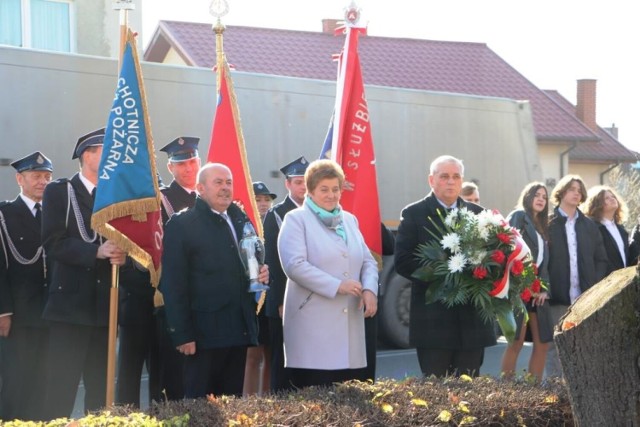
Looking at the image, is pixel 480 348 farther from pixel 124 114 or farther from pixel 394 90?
pixel 394 90

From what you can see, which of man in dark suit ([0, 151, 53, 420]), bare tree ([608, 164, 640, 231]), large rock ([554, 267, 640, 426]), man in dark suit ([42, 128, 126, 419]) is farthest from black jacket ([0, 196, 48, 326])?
bare tree ([608, 164, 640, 231])

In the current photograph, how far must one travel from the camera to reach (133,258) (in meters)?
6.89

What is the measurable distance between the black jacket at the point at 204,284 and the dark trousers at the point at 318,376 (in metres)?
0.35

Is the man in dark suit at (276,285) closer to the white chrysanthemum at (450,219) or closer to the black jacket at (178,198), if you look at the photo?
the black jacket at (178,198)

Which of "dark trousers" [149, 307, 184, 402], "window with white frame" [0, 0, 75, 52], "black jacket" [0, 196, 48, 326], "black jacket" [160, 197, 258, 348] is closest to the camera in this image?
"black jacket" [160, 197, 258, 348]

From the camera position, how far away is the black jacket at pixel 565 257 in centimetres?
906

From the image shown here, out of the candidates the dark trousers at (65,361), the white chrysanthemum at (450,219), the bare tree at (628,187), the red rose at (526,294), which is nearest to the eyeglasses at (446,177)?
the white chrysanthemum at (450,219)

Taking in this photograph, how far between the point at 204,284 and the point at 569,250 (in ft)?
12.8

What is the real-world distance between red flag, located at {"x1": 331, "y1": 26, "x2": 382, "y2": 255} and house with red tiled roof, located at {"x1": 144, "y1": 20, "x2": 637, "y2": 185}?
679 inches

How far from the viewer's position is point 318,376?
6473 millimetres

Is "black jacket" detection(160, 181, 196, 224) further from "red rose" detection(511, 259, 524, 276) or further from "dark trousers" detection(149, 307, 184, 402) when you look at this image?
"red rose" detection(511, 259, 524, 276)

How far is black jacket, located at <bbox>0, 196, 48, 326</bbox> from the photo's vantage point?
7.36m

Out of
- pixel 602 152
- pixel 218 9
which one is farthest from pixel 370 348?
pixel 602 152

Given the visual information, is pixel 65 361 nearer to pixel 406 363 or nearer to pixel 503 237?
pixel 503 237
